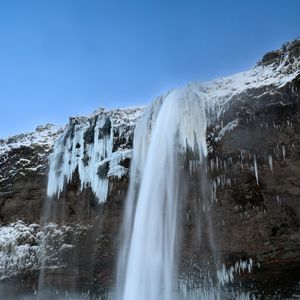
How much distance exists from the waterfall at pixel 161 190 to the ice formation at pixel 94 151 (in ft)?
3.03

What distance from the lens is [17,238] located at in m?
18.3

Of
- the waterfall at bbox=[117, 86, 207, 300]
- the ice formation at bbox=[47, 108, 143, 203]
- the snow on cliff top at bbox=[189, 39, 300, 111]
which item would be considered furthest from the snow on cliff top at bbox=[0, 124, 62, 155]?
the snow on cliff top at bbox=[189, 39, 300, 111]

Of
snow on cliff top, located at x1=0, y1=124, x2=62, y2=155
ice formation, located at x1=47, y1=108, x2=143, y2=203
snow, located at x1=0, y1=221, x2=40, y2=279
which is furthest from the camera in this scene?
snow on cliff top, located at x1=0, y1=124, x2=62, y2=155

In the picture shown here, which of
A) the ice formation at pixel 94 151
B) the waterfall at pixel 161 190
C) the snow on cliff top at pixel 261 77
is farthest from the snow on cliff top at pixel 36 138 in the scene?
the snow on cliff top at pixel 261 77

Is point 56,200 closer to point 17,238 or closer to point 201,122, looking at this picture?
point 17,238

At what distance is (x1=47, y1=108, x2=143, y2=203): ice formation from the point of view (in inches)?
675

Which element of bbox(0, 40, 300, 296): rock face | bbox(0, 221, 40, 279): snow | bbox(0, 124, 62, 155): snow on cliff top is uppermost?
bbox(0, 124, 62, 155): snow on cliff top

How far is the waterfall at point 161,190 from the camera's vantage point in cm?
1548

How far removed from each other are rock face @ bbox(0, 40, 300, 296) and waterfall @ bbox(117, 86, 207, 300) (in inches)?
19.9

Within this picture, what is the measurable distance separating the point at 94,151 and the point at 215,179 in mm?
4641

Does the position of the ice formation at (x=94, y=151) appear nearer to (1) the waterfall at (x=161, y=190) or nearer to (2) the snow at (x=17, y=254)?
(1) the waterfall at (x=161, y=190)

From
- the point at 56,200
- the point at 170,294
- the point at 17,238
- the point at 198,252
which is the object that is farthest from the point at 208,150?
the point at 17,238

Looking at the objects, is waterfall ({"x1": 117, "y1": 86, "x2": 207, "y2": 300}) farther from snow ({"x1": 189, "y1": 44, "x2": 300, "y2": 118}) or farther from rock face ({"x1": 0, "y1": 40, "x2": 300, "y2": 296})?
rock face ({"x1": 0, "y1": 40, "x2": 300, "y2": 296})

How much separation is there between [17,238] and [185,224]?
665 cm
